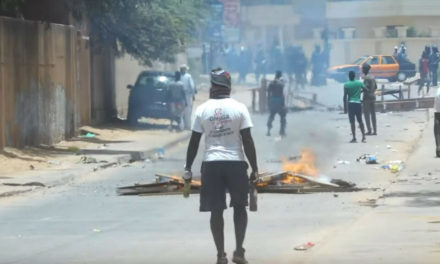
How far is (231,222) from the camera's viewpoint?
45.2 ft

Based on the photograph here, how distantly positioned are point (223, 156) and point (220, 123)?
293mm

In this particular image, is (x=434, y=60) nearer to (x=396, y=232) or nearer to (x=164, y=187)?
(x=164, y=187)

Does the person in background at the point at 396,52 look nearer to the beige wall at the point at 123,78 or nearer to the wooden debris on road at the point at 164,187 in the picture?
the beige wall at the point at 123,78

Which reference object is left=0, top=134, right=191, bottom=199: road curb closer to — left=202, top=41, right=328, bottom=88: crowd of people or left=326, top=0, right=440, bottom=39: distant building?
left=326, top=0, right=440, bottom=39: distant building

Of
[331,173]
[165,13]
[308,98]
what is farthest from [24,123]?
[308,98]

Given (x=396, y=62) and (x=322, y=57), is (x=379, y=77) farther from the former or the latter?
(x=322, y=57)

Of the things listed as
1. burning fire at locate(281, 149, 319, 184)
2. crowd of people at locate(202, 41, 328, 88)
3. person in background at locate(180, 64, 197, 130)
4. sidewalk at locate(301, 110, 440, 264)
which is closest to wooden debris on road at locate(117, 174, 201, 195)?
burning fire at locate(281, 149, 319, 184)

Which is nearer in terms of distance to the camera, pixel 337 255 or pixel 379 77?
pixel 337 255

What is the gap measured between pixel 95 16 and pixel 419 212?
629 inches

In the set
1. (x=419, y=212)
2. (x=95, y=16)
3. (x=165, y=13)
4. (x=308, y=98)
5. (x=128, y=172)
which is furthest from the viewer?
(x=308, y=98)

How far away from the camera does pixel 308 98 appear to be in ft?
146

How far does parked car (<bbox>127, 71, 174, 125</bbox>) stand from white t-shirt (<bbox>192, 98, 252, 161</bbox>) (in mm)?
21660

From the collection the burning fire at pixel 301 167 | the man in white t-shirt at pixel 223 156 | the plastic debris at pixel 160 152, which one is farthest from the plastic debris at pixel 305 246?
the plastic debris at pixel 160 152

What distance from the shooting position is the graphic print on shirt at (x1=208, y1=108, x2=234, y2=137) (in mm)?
10234
